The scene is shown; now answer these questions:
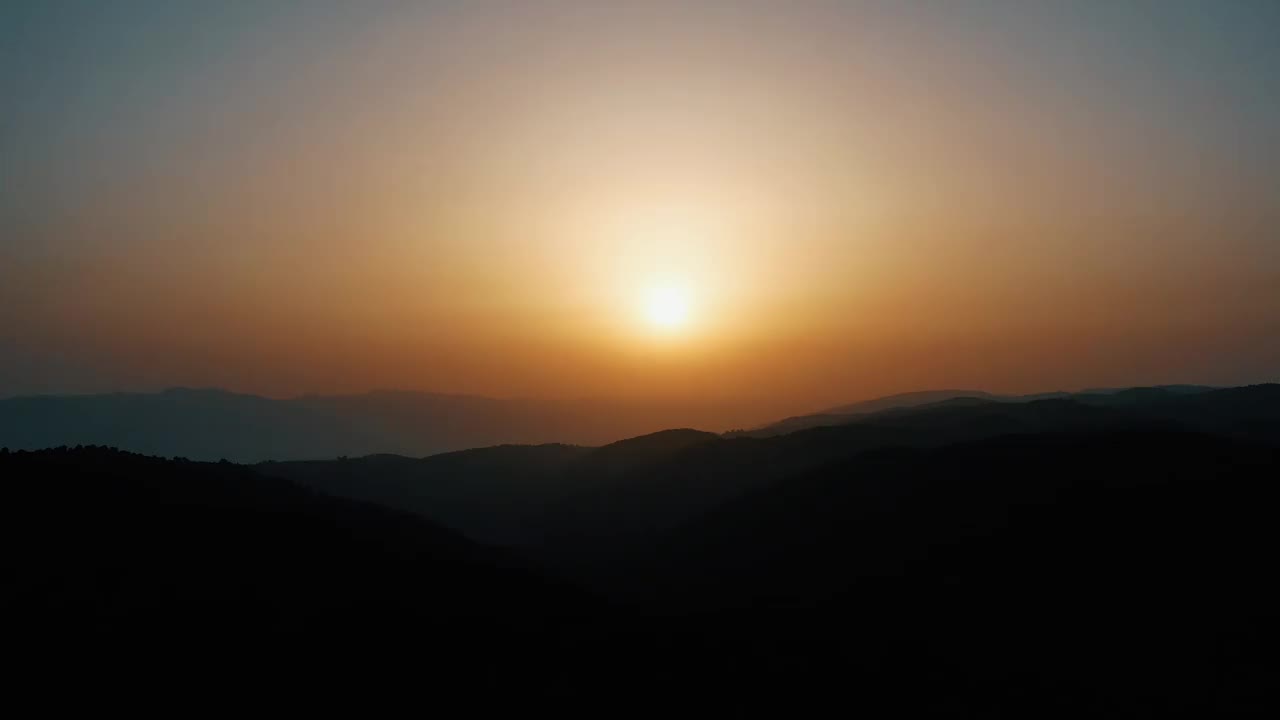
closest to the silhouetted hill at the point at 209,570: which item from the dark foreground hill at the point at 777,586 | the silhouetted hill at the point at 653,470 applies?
the dark foreground hill at the point at 777,586

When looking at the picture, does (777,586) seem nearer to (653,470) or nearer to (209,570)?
(209,570)

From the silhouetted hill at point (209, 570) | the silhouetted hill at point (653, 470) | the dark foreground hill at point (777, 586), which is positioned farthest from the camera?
the silhouetted hill at point (653, 470)

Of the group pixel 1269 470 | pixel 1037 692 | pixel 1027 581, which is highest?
pixel 1269 470

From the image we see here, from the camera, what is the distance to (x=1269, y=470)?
3819 centimetres

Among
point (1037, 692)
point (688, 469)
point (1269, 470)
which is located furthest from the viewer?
point (688, 469)

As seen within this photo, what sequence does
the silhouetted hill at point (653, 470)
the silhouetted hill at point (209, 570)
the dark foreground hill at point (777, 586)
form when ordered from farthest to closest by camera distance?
1. the silhouetted hill at point (653, 470)
2. the dark foreground hill at point (777, 586)
3. the silhouetted hill at point (209, 570)

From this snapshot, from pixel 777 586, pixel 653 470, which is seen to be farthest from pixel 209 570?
pixel 653 470

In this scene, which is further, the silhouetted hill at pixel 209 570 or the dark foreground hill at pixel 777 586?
the dark foreground hill at pixel 777 586

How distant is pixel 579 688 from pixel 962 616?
1844cm

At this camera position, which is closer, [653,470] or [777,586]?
[777,586]

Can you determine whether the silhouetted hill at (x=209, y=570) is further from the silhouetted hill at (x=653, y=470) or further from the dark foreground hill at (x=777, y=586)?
the silhouetted hill at (x=653, y=470)

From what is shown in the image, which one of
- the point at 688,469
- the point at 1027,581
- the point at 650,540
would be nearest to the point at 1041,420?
the point at 688,469

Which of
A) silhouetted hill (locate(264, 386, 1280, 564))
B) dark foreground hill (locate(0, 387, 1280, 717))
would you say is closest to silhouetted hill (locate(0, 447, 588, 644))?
dark foreground hill (locate(0, 387, 1280, 717))

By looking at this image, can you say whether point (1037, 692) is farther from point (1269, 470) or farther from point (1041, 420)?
point (1041, 420)
